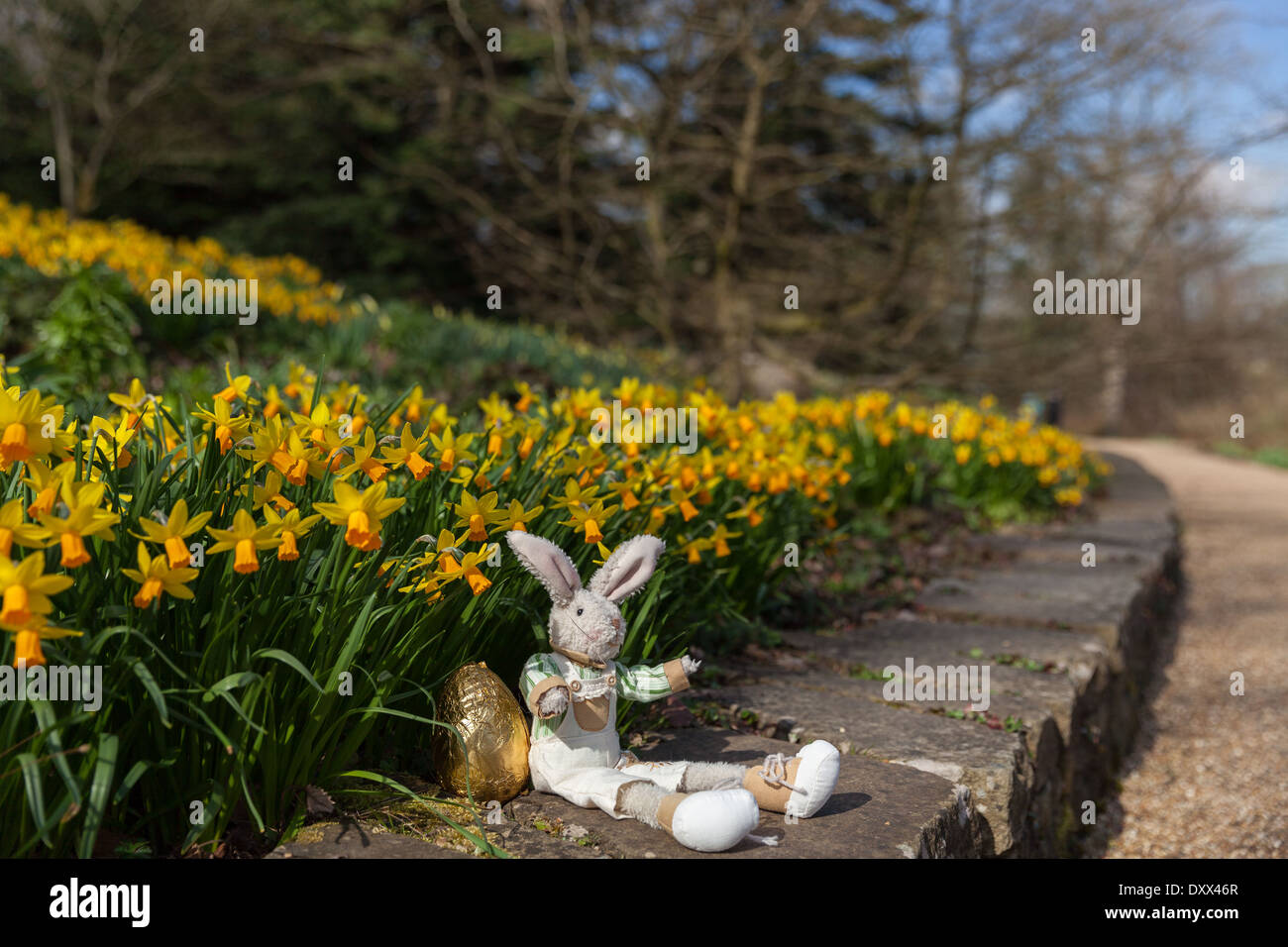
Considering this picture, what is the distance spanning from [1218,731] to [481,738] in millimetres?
2927

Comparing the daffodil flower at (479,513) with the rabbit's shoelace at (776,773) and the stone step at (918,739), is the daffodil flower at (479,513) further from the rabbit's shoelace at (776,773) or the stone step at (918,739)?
the stone step at (918,739)

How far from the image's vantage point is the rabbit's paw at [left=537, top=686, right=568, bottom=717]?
1.52m

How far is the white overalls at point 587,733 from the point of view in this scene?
1.56m

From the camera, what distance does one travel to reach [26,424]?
1216 mm

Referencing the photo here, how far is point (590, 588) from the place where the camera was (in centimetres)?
169

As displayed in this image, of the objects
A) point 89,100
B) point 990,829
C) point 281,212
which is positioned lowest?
point 990,829

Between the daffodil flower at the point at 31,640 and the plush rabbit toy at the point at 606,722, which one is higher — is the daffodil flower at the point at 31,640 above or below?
above

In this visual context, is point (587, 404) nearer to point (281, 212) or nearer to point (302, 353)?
point (302, 353)

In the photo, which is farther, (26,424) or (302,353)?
(302,353)

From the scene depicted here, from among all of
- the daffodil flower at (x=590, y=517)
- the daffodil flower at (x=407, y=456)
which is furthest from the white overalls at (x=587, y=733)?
the daffodil flower at (x=407, y=456)

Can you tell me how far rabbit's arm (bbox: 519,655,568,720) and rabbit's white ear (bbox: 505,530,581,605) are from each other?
0.41 ft
